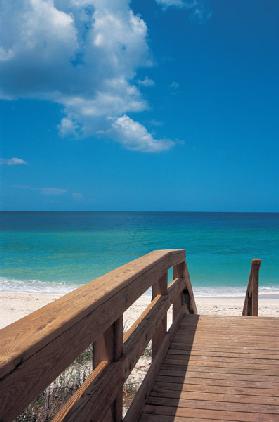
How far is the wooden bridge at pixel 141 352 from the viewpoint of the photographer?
119 centimetres

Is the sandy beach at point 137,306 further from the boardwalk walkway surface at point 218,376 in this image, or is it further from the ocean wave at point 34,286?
the boardwalk walkway surface at point 218,376

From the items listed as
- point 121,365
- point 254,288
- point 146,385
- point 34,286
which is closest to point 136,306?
point 254,288

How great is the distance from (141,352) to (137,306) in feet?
36.5

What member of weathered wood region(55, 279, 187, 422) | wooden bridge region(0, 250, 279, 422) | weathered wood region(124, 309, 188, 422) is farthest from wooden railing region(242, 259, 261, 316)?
weathered wood region(55, 279, 187, 422)

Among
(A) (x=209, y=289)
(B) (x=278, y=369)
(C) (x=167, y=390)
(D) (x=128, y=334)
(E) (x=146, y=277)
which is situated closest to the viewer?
(D) (x=128, y=334)

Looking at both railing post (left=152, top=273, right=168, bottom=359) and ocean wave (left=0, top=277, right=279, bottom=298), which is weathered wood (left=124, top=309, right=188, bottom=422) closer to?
railing post (left=152, top=273, right=168, bottom=359)

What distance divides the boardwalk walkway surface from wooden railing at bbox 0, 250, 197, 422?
205 mm

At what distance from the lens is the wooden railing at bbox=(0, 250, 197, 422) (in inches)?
42.4

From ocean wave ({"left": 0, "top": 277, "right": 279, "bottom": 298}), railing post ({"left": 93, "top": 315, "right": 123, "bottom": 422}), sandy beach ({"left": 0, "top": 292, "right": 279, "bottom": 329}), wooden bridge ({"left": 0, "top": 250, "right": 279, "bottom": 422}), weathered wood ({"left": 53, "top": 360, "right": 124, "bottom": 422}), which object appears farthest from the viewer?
ocean wave ({"left": 0, "top": 277, "right": 279, "bottom": 298})

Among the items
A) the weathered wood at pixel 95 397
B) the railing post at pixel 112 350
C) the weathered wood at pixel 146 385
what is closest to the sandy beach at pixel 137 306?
the weathered wood at pixel 146 385

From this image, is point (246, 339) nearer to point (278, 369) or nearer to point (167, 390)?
point (278, 369)

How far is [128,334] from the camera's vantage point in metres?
2.52

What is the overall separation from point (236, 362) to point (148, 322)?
123 cm

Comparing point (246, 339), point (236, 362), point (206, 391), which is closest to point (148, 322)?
point (206, 391)
